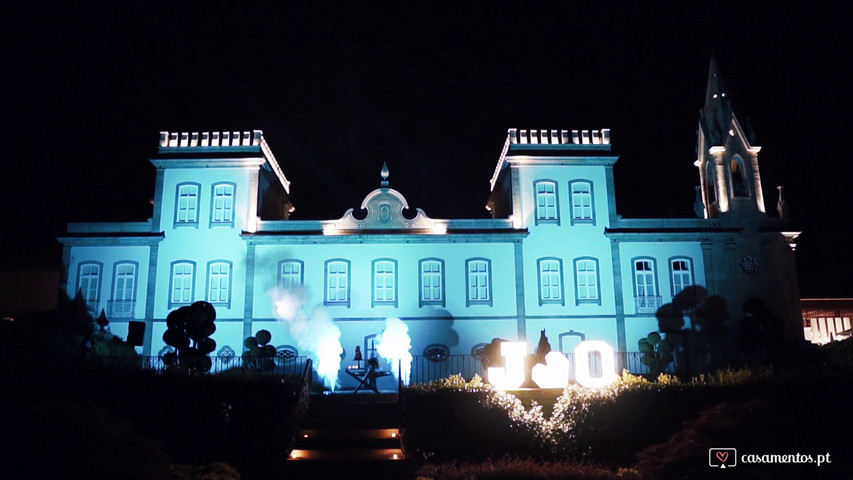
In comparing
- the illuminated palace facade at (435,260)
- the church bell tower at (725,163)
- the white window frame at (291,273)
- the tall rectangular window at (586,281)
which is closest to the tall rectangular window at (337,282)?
the illuminated palace facade at (435,260)

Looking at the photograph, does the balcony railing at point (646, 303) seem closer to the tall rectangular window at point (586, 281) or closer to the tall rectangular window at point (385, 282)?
the tall rectangular window at point (586, 281)

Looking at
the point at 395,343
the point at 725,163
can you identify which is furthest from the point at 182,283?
the point at 725,163

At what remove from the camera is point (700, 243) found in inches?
1061

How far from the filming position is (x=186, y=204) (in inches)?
1072

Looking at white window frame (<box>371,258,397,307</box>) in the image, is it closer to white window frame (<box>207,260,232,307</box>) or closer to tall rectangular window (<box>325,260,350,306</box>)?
tall rectangular window (<box>325,260,350,306</box>)

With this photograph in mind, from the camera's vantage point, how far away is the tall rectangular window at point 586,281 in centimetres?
2638

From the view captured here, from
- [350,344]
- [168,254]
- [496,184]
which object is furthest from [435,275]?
[168,254]

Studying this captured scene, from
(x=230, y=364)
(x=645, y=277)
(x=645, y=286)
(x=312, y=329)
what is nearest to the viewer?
(x=230, y=364)

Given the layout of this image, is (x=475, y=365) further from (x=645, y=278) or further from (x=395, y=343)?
(x=645, y=278)

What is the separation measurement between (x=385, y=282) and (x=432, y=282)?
1.73 metres

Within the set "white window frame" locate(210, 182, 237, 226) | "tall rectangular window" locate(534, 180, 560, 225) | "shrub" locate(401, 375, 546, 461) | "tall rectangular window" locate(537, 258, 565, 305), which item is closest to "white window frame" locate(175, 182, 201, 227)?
"white window frame" locate(210, 182, 237, 226)

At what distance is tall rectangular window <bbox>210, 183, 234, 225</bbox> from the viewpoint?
1064 inches

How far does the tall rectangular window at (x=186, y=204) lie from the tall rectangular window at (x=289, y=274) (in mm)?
3774

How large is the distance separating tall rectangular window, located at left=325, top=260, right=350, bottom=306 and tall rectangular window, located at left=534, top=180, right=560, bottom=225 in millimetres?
7471
